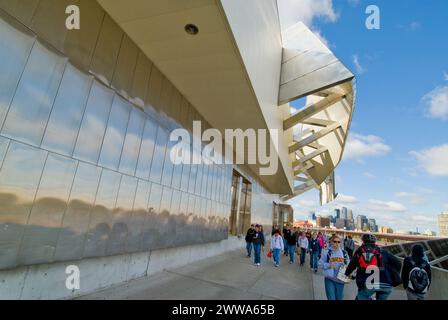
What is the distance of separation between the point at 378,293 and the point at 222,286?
13.5ft

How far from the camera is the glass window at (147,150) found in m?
6.83

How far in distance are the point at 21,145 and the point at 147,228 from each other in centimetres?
402

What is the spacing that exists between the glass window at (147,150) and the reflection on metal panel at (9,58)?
326cm

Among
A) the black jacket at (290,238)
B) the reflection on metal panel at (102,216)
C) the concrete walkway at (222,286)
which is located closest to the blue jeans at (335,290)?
the concrete walkway at (222,286)

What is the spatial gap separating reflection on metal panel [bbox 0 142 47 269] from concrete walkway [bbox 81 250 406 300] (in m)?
2.04

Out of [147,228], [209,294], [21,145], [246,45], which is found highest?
[246,45]

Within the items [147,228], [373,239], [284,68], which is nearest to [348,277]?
[373,239]

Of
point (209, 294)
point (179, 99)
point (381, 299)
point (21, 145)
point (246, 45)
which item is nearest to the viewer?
point (21, 145)

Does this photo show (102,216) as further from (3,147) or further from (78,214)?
(3,147)

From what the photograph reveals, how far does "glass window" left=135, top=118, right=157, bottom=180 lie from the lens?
683 cm

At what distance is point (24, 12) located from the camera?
3988mm

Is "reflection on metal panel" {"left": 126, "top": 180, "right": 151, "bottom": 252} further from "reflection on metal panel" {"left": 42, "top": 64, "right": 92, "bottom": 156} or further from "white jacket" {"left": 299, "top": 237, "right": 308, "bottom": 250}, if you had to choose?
"white jacket" {"left": 299, "top": 237, "right": 308, "bottom": 250}

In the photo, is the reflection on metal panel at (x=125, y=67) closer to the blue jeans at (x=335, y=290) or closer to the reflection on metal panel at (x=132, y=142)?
the reflection on metal panel at (x=132, y=142)

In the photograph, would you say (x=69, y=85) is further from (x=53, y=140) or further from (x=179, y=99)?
(x=179, y=99)
